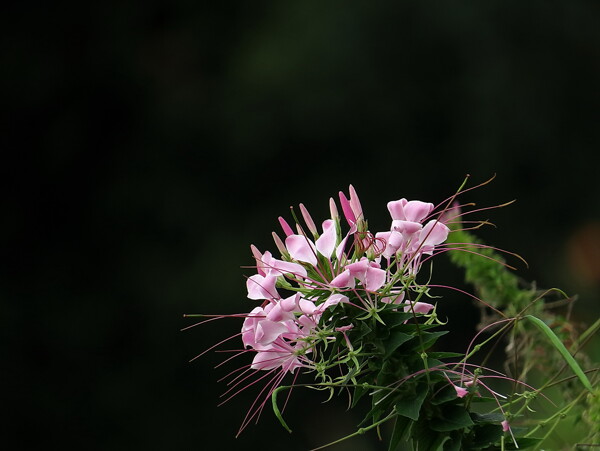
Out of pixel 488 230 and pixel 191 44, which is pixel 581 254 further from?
pixel 191 44

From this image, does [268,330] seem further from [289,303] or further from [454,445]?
[454,445]

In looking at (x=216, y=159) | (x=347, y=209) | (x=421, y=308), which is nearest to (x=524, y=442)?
(x=421, y=308)

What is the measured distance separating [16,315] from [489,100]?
349cm

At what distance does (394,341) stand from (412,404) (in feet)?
0.17

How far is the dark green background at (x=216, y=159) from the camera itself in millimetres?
6500

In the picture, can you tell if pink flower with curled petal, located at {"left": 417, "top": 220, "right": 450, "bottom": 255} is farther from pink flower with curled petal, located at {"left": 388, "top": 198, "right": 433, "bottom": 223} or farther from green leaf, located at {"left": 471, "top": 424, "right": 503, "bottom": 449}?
green leaf, located at {"left": 471, "top": 424, "right": 503, "bottom": 449}

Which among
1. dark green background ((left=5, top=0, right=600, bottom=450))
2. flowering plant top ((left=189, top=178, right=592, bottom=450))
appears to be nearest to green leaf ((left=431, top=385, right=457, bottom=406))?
flowering plant top ((left=189, top=178, right=592, bottom=450))

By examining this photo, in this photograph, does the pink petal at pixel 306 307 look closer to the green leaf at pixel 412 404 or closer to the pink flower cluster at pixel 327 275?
the pink flower cluster at pixel 327 275

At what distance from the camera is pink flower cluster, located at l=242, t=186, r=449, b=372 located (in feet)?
2.58

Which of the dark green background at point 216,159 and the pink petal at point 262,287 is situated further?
the dark green background at point 216,159

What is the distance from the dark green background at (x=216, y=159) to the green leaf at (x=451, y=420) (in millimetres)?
5429

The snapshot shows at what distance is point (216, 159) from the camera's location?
6.94 metres

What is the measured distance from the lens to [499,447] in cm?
77

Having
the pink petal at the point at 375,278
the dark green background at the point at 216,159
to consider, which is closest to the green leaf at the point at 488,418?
the pink petal at the point at 375,278
